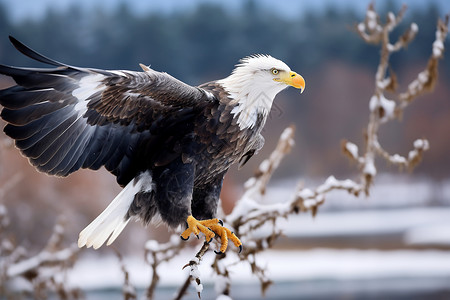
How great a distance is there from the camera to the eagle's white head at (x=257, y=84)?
2.55 metres

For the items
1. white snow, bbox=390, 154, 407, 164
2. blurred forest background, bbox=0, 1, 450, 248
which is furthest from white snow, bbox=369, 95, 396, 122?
blurred forest background, bbox=0, 1, 450, 248

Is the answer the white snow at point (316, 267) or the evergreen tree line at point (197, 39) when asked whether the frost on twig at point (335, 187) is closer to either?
the white snow at point (316, 267)

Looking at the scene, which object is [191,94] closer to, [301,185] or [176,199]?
[176,199]

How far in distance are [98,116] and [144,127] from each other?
0.20 metres

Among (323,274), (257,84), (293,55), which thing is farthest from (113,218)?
(293,55)

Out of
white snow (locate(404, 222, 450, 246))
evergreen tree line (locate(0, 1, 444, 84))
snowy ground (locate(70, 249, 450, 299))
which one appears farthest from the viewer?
evergreen tree line (locate(0, 1, 444, 84))

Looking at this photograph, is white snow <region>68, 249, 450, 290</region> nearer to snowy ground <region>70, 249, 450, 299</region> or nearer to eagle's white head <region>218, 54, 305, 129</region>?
snowy ground <region>70, 249, 450, 299</region>

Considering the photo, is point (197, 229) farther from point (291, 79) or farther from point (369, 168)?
point (369, 168)

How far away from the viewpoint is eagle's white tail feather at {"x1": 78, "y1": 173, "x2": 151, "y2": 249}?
2752mm

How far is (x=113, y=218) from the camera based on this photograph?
2787mm

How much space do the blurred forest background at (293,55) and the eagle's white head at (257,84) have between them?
12.8 meters

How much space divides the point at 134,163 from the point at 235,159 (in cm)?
42

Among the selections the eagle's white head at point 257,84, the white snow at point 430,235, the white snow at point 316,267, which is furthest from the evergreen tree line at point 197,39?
the eagle's white head at point 257,84

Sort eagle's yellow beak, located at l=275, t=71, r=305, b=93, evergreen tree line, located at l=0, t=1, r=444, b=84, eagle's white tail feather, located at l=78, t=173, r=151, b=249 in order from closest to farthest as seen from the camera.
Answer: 1. eagle's yellow beak, located at l=275, t=71, r=305, b=93
2. eagle's white tail feather, located at l=78, t=173, r=151, b=249
3. evergreen tree line, located at l=0, t=1, r=444, b=84
